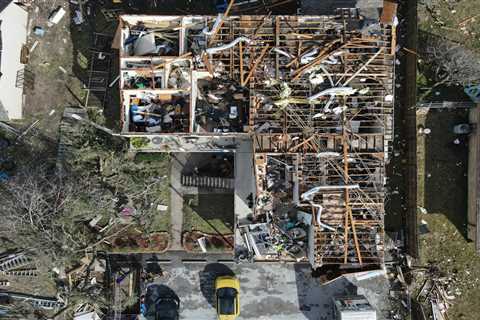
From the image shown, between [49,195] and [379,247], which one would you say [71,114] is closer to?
[49,195]

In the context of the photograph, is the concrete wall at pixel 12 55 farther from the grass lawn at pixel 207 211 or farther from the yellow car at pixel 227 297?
the yellow car at pixel 227 297

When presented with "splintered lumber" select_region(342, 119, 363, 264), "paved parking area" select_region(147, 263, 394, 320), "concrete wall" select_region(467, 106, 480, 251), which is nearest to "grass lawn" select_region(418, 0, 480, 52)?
"concrete wall" select_region(467, 106, 480, 251)

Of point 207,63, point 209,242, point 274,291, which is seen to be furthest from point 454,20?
point 209,242

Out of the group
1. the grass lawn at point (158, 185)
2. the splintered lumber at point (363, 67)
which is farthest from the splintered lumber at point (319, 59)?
the grass lawn at point (158, 185)

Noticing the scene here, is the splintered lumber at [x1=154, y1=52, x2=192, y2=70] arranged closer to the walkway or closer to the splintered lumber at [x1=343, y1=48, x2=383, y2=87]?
the walkway

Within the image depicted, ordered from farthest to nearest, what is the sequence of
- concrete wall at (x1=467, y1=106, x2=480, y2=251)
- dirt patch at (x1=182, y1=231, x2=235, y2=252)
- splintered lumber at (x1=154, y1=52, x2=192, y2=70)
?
dirt patch at (x1=182, y1=231, x2=235, y2=252) < concrete wall at (x1=467, y1=106, x2=480, y2=251) < splintered lumber at (x1=154, y1=52, x2=192, y2=70)
